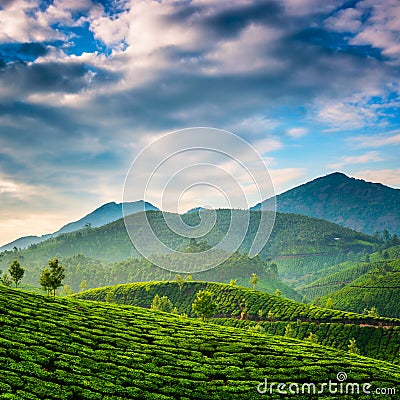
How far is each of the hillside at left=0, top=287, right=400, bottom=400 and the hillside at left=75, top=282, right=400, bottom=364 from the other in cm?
3640

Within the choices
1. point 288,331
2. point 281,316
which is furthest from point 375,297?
point 288,331

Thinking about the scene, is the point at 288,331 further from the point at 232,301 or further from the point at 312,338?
the point at 232,301

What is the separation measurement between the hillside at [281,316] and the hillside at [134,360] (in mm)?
36397

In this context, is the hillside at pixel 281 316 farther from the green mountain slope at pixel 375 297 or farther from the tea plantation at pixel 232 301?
the green mountain slope at pixel 375 297

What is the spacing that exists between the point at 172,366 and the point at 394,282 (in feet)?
400

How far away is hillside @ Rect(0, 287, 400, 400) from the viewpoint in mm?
23188

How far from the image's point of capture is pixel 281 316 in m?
85.1

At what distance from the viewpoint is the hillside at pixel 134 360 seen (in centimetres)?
2319

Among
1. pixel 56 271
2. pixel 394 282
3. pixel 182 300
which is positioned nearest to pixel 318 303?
pixel 394 282

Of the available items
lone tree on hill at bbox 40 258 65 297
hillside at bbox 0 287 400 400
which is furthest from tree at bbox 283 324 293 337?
lone tree on hill at bbox 40 258 65 297

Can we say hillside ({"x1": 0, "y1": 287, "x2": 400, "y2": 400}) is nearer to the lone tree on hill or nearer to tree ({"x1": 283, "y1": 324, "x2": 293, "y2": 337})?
the lone tree on hill

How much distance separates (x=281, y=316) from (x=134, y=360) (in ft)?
205

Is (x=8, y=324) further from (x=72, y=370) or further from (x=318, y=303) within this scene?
(x=318, y=303)

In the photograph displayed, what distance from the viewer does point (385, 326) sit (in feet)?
243
